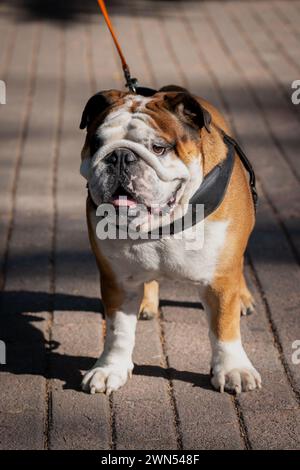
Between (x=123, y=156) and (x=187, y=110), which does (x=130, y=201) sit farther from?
(x=187, y=110)

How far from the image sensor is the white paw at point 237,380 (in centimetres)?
364

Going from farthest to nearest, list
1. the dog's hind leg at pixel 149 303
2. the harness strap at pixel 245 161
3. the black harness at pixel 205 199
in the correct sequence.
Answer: the dog's hind leg at pixel 149 303 < the harness strap at pixel 245 161 < the black harness at pixel 205 199

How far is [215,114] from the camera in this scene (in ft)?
13.3

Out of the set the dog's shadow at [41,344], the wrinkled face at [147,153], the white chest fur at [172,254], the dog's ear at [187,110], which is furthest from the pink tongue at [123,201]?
the dog's shadow at [41,344]

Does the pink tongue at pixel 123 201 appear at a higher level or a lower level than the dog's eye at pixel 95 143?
lower

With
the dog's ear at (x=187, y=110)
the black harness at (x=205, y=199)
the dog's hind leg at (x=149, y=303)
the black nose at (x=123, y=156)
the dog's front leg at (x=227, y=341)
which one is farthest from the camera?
the dog's hind leg at (x=149, y=303)

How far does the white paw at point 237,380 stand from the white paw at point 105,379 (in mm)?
392

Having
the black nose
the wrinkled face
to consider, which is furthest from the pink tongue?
the black nose

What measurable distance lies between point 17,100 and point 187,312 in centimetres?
352

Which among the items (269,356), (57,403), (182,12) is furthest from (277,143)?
(182,12)

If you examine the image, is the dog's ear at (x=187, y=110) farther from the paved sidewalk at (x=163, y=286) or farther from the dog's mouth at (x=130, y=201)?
the paved sidewalk at (x=163, y=286)

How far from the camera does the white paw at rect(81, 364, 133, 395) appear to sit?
3676mm

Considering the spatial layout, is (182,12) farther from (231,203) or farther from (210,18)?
(231,203)

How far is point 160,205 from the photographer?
10.7 feet
